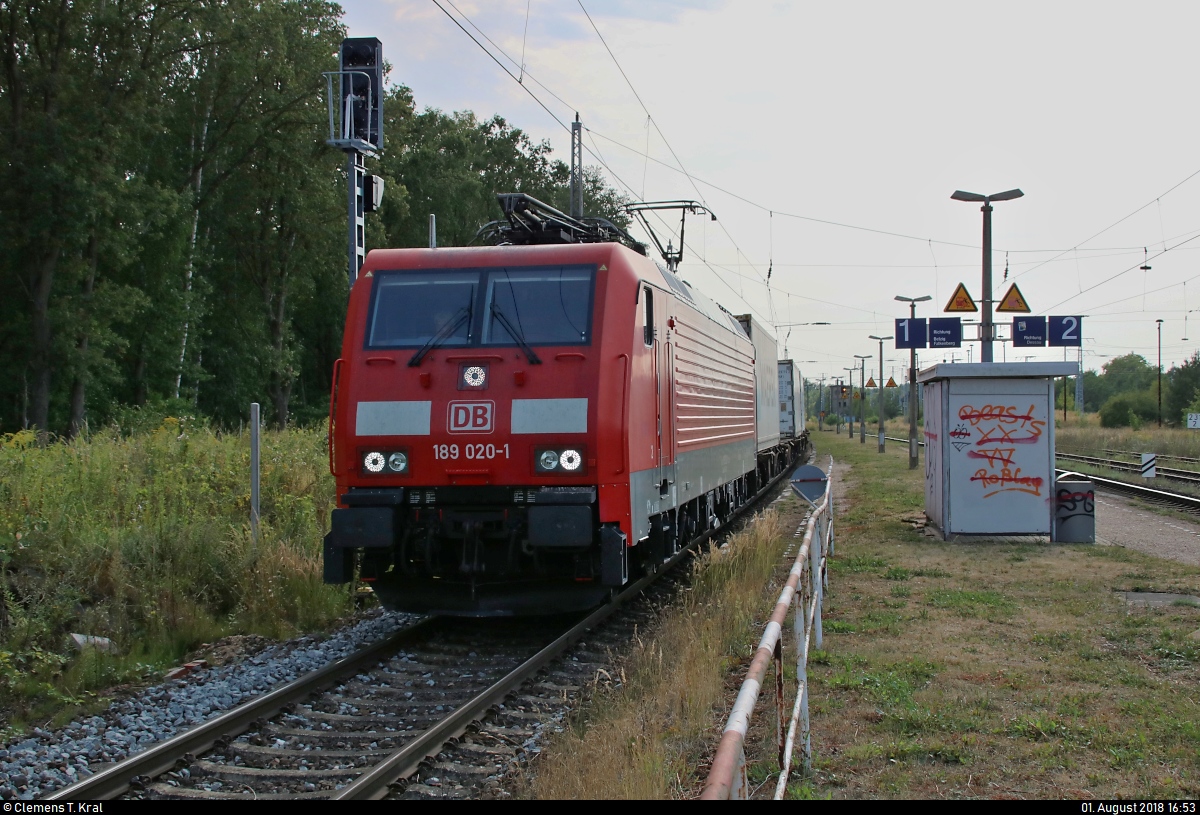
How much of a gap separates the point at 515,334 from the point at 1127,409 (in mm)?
80678

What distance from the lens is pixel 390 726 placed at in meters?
6.20

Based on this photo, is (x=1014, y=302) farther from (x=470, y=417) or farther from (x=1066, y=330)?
(x=470, y=417)

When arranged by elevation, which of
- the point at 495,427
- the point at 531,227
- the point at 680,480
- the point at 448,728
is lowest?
the point at 448,728

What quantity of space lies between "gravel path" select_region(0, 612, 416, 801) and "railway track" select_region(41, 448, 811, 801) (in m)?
0.28

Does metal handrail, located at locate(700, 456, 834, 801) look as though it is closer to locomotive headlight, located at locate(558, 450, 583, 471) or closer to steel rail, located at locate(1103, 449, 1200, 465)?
locomotive headlight, located at locate(558, 450, 583, 471)

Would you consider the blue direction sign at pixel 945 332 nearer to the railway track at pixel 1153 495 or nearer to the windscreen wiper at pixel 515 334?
the railway track at pixel 1153 495

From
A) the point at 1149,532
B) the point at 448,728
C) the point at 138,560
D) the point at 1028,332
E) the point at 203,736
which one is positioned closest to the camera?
the point at 203,736

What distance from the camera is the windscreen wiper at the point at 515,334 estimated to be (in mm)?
8222

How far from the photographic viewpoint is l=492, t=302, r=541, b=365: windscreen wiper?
27.0ft

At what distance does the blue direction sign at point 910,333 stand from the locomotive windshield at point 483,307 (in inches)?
779

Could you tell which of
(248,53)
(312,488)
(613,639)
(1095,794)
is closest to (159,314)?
(248,53)

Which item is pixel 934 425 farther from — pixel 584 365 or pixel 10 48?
pixel 10 48

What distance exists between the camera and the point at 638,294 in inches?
338

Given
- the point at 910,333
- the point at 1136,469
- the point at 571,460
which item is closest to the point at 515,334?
the point at 571,460
